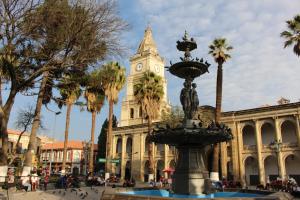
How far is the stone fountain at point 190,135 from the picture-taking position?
36.6ft

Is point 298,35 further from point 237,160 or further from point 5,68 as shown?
point 5,68

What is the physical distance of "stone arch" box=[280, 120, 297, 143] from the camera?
121 ft

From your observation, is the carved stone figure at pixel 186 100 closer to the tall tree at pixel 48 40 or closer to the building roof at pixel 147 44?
the tall tree at pixel 48 40

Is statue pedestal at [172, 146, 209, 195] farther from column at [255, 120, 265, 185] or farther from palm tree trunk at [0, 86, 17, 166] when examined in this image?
column at [255, 120, 265, 185]

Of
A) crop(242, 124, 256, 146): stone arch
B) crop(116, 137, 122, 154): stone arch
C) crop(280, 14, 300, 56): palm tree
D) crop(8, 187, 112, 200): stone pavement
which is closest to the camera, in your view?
crop(8, 187, 112, 200): stone pavement

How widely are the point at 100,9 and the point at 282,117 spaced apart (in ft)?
92.5

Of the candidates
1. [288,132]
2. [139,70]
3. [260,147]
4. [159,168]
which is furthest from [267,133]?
[139,70]

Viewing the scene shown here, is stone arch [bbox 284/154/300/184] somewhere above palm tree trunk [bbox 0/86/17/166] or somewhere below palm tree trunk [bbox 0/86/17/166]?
below

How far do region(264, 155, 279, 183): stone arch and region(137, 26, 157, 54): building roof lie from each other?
36.9 metres

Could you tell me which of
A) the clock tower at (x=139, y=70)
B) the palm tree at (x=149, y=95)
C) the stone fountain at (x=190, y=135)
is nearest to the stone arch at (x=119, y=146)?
the clock tower at (x=139, y=70)

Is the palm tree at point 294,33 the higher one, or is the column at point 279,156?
the palm tree at point 294,33

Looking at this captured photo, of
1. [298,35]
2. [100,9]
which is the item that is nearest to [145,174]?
[298,35]

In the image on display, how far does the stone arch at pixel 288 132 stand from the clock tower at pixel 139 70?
25870 mm

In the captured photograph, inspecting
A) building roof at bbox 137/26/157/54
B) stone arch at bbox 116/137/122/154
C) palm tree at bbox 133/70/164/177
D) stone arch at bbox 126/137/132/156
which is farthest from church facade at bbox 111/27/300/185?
building roof at bbox 137/26/157/54
